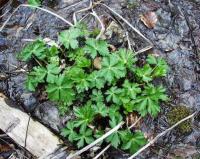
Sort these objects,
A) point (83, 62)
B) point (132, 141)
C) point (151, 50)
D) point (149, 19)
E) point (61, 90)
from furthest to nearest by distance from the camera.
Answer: point (149, 19) → point (151, 50) → point (83, 62) → point (61, 90) → point (132, 141)

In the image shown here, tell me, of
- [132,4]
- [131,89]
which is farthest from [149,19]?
[131,89]

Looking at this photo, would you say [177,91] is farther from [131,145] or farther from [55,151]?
[55,151]

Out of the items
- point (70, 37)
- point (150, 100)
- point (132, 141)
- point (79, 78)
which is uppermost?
point (70, 37)

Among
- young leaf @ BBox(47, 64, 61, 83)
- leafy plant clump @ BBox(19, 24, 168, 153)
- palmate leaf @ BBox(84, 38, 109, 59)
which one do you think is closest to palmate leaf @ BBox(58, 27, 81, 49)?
leafy plant clump @ BBox(19, 24, 168, 153)

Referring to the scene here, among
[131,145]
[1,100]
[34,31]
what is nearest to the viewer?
[131,145]

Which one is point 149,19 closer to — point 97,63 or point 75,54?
point 97,63

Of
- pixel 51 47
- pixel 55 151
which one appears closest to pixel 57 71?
pixel 51 47

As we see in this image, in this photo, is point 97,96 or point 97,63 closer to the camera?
point 97,96

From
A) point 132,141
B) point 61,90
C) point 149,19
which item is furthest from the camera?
point 149,19
